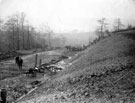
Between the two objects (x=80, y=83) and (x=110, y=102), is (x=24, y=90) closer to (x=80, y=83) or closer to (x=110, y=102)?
(x=80, y=83)

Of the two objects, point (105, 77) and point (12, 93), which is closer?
point (105, 77)

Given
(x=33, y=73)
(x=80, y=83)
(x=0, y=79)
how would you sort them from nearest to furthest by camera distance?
(x=80, y=83), (x=0, y=79), (x=33, y=73)

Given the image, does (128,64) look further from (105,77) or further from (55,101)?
(55,101)

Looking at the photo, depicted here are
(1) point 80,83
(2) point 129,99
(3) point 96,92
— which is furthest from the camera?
(1) point 80,83

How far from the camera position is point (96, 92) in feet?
26.7

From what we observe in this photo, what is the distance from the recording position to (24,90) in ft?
41.5

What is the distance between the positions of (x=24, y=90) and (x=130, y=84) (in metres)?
8.72

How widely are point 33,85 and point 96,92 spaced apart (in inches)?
310

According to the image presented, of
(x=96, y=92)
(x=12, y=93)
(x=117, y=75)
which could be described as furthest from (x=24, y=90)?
(x=117, y=75)

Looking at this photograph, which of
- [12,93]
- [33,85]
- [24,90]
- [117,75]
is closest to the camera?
[117,75]

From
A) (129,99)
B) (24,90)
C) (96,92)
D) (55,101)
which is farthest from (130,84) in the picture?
(24,90)

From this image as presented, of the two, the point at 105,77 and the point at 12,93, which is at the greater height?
the point at 105,77

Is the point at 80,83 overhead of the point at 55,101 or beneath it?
overhead

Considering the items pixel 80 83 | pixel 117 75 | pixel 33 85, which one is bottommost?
pixel 33 85
